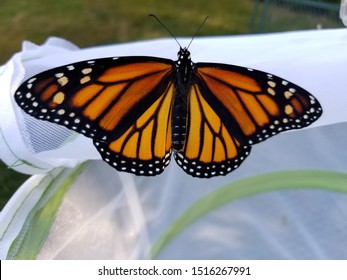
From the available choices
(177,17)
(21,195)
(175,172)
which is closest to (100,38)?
(177,17)

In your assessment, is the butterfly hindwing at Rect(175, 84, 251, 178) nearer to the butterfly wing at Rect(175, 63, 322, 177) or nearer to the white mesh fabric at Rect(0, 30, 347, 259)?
the butterfly wing at Rect(175, 63, 322, 177)

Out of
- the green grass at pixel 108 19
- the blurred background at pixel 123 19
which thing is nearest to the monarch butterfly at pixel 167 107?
the blurred background at pixel 123 19

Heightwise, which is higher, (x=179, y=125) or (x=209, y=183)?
(x=209, y=183)

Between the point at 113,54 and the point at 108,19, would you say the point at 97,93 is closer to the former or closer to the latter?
the point at 113,54

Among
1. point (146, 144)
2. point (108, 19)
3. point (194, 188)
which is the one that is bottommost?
point (146, 144)

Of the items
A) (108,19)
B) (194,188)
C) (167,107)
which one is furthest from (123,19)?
(167,107)

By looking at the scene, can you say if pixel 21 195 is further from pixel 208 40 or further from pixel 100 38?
pixel 100 38

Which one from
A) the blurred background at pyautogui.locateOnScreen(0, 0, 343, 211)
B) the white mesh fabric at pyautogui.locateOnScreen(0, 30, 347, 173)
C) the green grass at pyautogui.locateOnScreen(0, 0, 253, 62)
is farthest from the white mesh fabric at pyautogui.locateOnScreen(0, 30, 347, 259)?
the green grass at pyautogui.locateOnScreen(0, 0, 253, 62)
